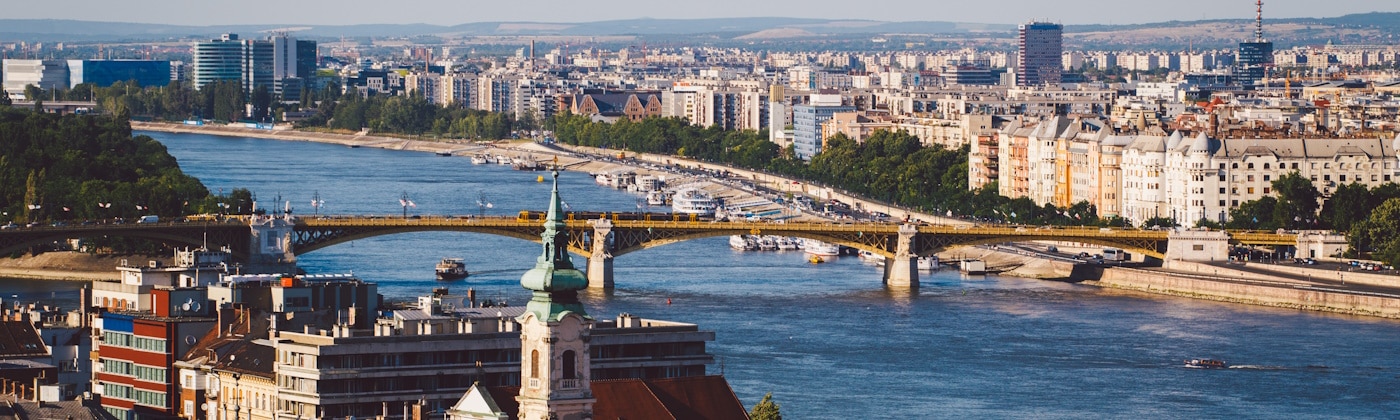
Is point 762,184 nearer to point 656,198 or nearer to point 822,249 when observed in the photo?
point 656,198

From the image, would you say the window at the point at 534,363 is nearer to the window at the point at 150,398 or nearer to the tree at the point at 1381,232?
the window at the point at 150,398

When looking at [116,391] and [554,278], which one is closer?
[554,278]

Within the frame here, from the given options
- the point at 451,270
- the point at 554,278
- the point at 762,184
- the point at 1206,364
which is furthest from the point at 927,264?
the point at 554,278

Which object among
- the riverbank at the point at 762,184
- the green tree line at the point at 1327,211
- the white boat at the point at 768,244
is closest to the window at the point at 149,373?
the riverbank at the point at 762,184

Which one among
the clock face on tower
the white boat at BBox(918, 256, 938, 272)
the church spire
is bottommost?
the white boat at BBox(918, 256, 938, 272)

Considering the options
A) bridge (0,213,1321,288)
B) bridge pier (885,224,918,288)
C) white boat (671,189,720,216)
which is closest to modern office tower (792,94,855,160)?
white boat (671,189,720,216)

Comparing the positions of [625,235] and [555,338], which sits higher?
[555,338]

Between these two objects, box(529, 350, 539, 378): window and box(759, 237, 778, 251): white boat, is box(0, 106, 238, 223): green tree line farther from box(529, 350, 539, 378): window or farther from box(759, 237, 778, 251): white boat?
box(529, 350, 539, 378): window
